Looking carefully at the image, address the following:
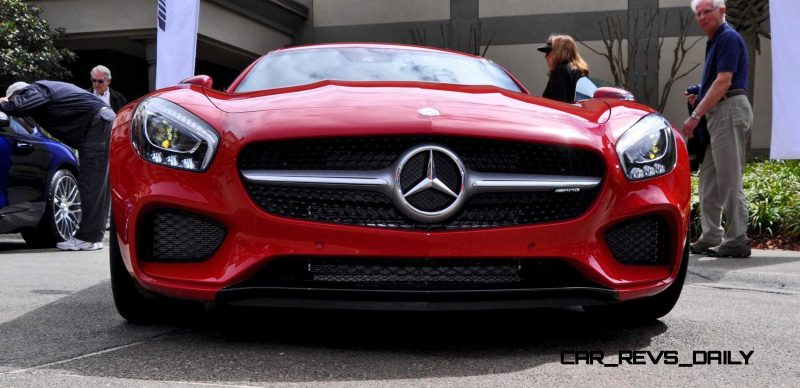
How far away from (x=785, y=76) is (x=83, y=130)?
553 centimetres

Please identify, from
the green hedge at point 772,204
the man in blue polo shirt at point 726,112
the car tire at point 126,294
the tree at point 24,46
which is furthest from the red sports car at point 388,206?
the tree at point 24,46

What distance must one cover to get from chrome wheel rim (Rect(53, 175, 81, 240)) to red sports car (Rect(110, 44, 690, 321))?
16.6 feet

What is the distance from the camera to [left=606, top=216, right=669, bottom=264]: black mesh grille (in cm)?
340

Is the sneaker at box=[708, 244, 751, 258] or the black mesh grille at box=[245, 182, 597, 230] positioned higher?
the black mesh grille at box=[245, 182, 597, 230]

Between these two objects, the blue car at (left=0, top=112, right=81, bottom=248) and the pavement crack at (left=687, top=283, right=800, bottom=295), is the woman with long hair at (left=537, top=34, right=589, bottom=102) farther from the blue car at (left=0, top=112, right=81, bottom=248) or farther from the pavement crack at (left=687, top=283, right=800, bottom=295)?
the blue car at (left=0, top=112, right=81, bottom=248)

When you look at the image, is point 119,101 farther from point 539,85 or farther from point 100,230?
point 539,85

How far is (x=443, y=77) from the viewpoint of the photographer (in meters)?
4.70

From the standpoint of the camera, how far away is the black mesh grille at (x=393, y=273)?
3193 millimetres

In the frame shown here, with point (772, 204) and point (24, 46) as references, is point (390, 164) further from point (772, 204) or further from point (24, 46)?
point (24, 46)

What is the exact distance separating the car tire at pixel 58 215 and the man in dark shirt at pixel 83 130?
0.72 feet

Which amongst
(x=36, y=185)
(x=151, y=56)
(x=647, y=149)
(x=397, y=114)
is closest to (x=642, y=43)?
(x=151, y=56)

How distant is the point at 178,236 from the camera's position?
130 inches

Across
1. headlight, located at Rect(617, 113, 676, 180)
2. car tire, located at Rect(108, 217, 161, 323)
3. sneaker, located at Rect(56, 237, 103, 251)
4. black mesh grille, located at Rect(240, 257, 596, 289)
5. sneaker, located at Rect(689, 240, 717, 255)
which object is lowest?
sneaker, located at Rect(56, 237, 103, 251)

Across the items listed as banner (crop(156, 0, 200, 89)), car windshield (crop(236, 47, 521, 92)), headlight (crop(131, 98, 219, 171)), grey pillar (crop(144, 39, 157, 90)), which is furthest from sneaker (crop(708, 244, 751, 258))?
grey pillar (crop(144, 39, 157, 90))
